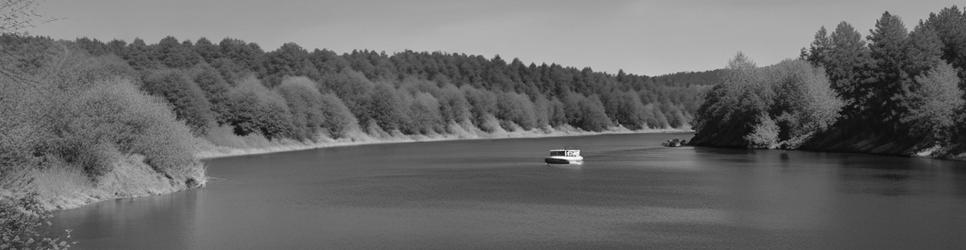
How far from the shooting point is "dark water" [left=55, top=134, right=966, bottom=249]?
42.2m

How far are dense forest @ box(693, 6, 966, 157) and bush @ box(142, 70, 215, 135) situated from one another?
88.7 m

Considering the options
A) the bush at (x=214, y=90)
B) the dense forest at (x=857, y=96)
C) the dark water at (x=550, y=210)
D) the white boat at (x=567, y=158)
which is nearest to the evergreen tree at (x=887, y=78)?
the dense forest at (x=857, y=96)

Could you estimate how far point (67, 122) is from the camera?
191ft

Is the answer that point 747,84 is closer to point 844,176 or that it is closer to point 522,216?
point 844,176

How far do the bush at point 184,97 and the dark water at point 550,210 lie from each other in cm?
4114

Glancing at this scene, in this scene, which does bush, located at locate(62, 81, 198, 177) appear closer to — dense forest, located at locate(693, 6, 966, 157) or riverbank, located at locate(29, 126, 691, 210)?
riverbank, located at locate(29, 126, 691, 210)

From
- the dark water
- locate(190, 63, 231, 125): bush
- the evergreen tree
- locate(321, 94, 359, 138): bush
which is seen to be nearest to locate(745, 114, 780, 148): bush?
the evergreen tree

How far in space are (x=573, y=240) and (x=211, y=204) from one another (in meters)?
28.3

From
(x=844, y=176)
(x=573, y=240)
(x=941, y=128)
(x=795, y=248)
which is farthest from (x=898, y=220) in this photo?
(x=941, y=128)

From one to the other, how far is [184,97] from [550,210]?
9128 cm

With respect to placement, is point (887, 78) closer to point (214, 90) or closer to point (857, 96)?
point (857, 96)

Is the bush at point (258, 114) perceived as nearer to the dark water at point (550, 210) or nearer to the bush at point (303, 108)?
the bush at point (303, 108)

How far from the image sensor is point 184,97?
131625 millimetres

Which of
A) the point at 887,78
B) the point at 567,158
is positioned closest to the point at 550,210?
the point at 567,158
